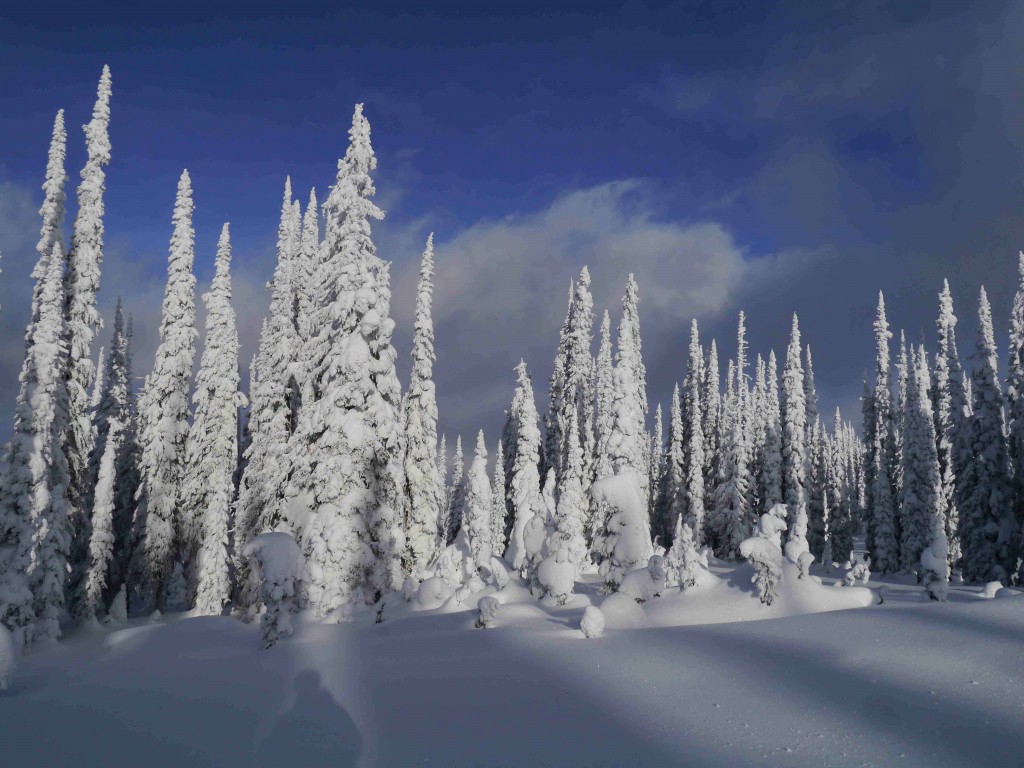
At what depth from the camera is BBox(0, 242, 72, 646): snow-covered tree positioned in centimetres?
2208

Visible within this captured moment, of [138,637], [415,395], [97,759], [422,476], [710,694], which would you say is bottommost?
[138,637]

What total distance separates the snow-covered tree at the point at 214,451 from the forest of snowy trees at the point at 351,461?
11 centimetres

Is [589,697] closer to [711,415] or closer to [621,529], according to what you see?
[621,529]

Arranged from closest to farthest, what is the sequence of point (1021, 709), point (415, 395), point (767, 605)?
1. point (1021, 709)
2. point (767, 605)
3. point (415, 395)

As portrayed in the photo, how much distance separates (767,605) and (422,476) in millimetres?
21406

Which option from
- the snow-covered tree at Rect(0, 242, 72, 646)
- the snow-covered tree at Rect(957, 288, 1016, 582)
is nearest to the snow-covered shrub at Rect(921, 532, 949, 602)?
the snow-covered tree at Rect(957, 288, 1016, 582)

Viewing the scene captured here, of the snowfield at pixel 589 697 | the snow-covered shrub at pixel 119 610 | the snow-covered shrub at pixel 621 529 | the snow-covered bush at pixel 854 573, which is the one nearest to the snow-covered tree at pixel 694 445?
the snow-covered bush at pixel 854 573

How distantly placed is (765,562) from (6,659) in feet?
51.9

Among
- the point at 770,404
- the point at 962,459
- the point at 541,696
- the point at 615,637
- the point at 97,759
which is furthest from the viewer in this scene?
the point at 770,404

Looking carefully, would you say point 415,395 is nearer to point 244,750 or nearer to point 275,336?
point 275,336

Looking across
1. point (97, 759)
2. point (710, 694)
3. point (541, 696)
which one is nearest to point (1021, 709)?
point (710, 694)

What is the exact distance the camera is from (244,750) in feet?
26.7

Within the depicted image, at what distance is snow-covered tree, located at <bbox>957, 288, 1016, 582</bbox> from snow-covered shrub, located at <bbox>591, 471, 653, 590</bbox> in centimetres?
2569

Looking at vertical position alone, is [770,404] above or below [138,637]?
above
